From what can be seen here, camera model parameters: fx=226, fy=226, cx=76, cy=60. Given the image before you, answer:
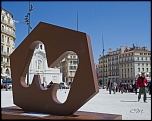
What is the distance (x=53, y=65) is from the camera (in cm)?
670

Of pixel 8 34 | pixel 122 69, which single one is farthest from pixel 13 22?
pixel 122 69

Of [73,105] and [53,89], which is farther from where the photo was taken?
[53,89]

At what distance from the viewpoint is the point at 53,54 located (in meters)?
6.66

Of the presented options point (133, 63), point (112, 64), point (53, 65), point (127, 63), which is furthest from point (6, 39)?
point (112, 64)

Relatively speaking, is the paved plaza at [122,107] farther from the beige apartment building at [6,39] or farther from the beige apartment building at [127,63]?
the beige apartment building at [127,63]

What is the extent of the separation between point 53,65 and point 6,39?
1839 inches

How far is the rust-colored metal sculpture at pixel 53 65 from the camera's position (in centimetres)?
592

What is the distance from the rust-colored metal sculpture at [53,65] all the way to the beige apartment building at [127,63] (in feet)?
245

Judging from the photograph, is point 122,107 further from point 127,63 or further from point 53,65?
point 127,63

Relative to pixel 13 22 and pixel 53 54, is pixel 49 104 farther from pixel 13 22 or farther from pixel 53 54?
pixel 13 22

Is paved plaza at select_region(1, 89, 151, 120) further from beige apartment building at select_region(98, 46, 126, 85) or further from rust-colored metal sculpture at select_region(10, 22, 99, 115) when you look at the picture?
beige apartment building at select_region(98, 46, 126, 85)

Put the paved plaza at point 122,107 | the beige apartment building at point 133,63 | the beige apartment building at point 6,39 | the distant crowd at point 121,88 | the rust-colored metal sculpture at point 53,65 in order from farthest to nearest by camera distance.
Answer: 1. the beige apartment building at point 133,63
2. the beige apartment building at point 6,39
3. the distant crowd at point 121,88
4. the paved plaza at point 122,107
5. the rust-colored metal sculpture at point 53,65

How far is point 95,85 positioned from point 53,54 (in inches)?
66.8

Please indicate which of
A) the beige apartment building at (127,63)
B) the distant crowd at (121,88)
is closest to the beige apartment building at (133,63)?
the beige apartment building at (127,63)
